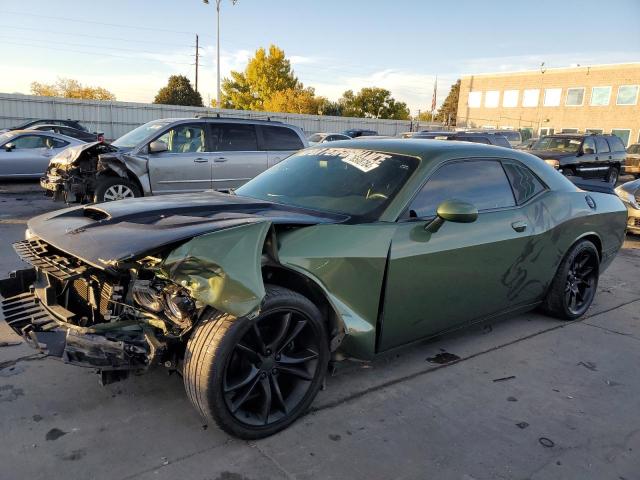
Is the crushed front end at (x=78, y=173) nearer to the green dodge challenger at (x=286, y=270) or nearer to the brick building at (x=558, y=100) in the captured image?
the green dodge challenger at (x=286, y=270)

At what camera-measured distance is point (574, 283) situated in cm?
470

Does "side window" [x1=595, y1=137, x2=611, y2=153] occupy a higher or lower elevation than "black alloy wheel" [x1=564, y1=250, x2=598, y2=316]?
higher

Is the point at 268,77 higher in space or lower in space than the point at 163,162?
higher

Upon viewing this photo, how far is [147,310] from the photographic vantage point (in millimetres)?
2615

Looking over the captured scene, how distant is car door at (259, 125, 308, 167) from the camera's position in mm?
9680

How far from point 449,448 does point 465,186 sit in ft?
5.90

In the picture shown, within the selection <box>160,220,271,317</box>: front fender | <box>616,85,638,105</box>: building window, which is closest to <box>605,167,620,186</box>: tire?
<box>160,220,271,317</box>: front fender

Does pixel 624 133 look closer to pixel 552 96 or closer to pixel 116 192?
pixel 552 96

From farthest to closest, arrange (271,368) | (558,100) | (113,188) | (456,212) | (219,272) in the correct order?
(558,100)
(113,188)
(456,212)
(271,368)
(219,272)

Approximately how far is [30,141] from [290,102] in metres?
41.5

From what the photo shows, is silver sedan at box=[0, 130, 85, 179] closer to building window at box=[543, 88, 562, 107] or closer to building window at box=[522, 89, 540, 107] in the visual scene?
building window at box=[543, 88, 562, 107]

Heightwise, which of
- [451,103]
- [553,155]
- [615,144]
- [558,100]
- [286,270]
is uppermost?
[451,103]

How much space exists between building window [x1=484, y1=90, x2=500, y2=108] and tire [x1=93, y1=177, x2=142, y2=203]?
50.3 m

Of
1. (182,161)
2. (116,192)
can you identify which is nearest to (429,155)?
(182,161)
